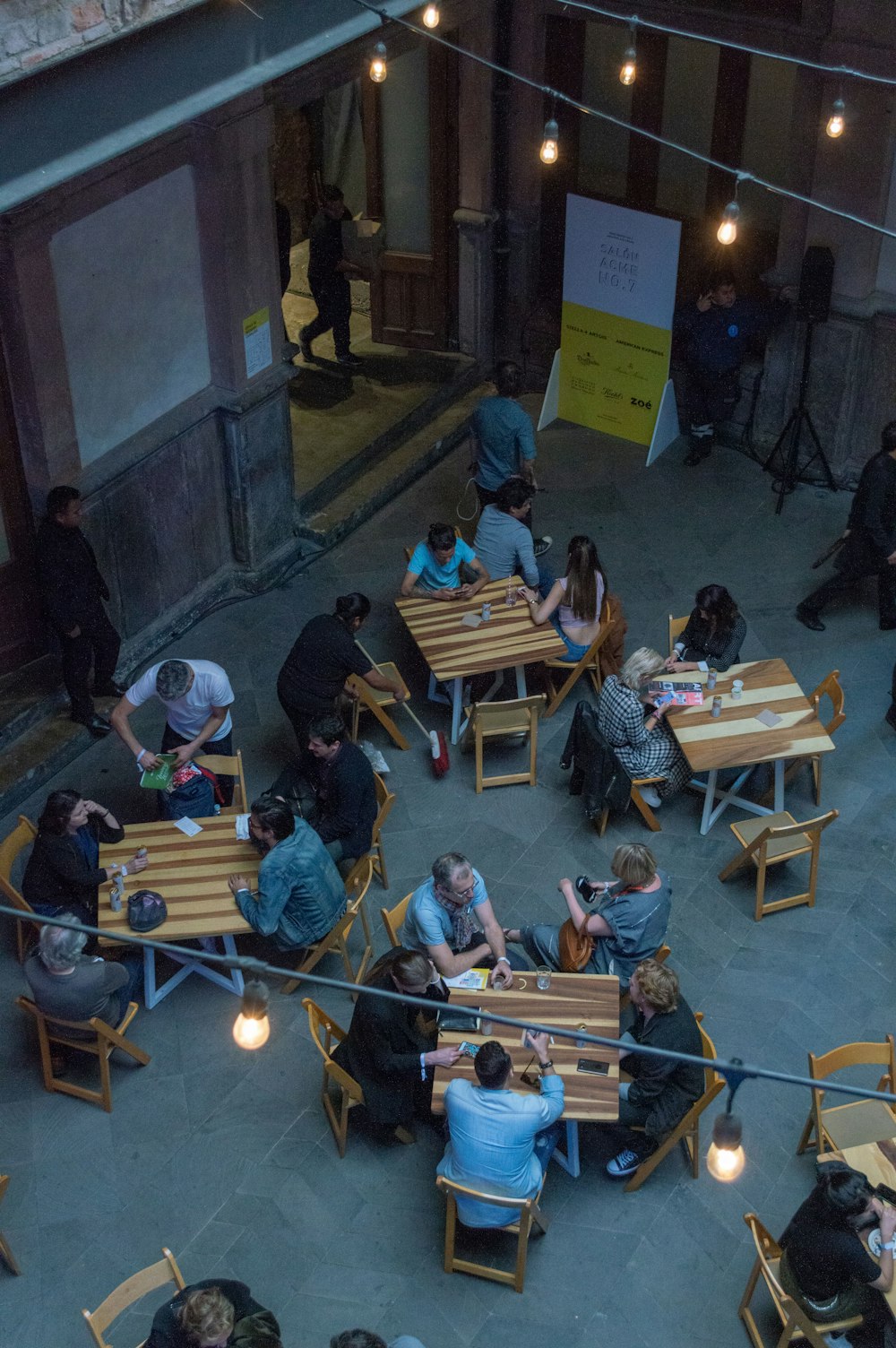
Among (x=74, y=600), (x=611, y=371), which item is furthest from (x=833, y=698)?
(x=74, y=600)

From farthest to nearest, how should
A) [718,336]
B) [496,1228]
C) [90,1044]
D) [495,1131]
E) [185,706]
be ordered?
[718,336] → [185,706] → [90,1044] → [496,1228] → [495,1131]

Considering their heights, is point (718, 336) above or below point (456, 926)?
above

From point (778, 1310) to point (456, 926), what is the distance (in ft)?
7.08

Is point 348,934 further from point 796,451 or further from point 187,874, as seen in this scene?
point 796,451

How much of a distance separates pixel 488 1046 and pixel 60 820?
7.93 feet

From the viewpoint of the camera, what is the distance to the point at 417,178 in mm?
11984

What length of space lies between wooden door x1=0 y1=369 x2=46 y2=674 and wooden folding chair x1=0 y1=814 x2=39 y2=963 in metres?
1.64

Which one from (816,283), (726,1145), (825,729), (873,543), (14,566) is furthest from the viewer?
(816,283)

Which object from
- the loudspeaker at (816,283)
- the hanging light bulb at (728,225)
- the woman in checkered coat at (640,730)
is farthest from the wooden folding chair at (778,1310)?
the loudspeaker at (816,283)

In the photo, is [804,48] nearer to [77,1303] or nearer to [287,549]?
[287,549]

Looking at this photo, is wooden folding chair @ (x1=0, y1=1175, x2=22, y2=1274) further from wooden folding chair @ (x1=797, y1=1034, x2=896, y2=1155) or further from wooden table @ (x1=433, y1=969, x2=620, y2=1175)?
wooden folding chair @ (x1=797, y1=1034, x2=896, y2=1155)

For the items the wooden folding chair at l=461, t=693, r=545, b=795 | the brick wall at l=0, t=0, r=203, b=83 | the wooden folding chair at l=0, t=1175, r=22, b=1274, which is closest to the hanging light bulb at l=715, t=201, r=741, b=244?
the wooden folding chair at l=461, t=693, r=545, b=795

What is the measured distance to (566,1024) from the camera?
21.7ft

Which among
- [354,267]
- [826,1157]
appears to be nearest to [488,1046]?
[826,1157]
